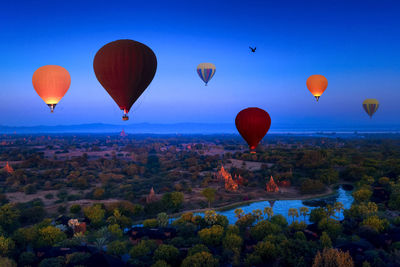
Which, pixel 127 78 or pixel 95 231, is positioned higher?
pixel 127 78

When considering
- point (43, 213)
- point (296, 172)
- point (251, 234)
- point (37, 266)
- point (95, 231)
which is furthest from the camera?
point (296, 172)

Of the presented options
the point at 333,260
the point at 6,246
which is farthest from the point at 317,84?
the point at 6,246

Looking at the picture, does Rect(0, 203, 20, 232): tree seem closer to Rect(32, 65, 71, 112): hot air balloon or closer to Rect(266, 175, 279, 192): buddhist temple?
Rect(32, 65, 71, 112): hot air balloon

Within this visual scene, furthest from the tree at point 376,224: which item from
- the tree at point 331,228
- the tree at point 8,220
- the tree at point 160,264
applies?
the tree at point 8,220

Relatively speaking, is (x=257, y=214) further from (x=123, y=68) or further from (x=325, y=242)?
(x=123, y=68)

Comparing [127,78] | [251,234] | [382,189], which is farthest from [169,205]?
[382,189]

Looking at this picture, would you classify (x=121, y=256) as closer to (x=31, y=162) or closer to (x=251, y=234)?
(x=251, y=234)

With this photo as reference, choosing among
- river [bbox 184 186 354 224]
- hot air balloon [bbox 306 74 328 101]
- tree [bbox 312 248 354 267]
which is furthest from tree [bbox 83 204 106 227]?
hot air balloon [bbox 306 74 328 101]
